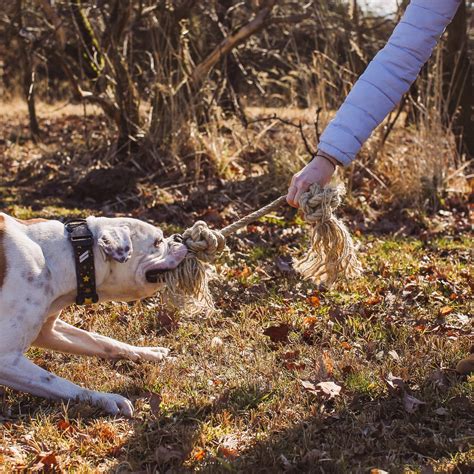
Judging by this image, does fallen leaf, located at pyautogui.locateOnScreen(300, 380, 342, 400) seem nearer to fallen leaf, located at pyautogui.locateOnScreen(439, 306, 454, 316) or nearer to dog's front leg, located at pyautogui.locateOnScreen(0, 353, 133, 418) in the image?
dog's front leg, located at pyautogui.locateOnScreen(0, 353, 133, 418)

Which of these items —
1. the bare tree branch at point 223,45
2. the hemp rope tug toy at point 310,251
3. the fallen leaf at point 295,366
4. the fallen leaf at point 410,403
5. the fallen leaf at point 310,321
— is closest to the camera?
the fallen leaf at point 410,403

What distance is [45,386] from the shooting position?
12.1ft

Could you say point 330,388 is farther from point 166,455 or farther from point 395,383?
point 166,455

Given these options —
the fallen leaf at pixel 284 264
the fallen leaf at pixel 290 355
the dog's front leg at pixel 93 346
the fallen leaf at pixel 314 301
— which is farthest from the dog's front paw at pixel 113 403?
the fallen leaf at pixel 284 264

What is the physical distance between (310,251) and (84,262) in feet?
3.52

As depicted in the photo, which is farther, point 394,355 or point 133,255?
point 394,355

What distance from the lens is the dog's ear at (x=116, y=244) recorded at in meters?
3.76

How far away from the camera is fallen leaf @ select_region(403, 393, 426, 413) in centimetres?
351

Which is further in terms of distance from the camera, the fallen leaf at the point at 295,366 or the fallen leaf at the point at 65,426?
the fallen leaf at the point at 295,366

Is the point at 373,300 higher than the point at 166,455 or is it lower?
lower

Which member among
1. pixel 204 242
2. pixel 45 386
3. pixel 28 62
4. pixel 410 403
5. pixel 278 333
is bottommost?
pixel 28 62

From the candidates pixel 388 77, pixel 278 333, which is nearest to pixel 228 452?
pixel 278 333

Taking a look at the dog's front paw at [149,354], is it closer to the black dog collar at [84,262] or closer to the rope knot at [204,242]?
the black dog collar at [84,262]

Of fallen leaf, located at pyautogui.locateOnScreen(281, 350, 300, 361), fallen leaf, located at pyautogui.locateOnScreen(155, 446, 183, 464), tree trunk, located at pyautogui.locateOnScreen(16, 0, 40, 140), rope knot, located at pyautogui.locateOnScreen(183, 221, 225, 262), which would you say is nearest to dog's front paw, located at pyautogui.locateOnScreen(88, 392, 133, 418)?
fallen leaf, located at pyautogui.locateOnScreen(155, 446, 183, 464)
